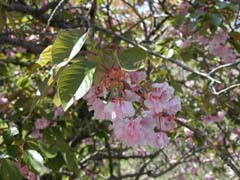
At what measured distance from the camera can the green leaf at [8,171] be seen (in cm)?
130

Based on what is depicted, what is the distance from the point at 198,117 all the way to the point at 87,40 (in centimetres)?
160

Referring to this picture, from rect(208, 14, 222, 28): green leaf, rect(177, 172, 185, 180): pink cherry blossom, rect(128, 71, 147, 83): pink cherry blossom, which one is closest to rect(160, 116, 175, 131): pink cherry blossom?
rect(128, 71, 147, 83): pink cherry blossom

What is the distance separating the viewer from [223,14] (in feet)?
6.86

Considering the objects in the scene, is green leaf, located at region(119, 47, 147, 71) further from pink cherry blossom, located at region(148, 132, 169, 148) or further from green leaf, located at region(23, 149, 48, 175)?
green leaf, located at region(23, 149, 48, 175)

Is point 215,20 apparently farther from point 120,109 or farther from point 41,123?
point 120,109

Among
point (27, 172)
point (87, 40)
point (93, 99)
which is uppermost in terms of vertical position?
point (87, 40)

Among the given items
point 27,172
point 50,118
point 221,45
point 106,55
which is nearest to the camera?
point 106,55

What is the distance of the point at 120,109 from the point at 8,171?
0.48 m

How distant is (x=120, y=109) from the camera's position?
99 cm

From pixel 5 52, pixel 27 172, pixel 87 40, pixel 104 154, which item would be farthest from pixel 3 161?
pixel 104 154

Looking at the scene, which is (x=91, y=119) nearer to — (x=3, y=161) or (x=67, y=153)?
(x=67, y=153)

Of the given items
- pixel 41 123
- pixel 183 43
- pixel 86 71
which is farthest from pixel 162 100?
pixel 183 43

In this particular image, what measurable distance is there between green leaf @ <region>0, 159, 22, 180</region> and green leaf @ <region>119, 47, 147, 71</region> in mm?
499

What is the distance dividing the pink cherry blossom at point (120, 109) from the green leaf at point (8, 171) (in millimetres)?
430
